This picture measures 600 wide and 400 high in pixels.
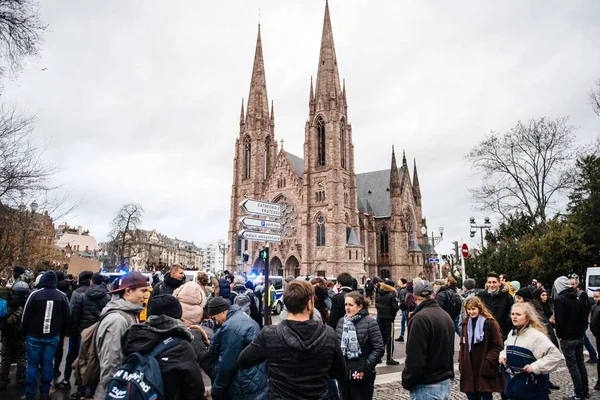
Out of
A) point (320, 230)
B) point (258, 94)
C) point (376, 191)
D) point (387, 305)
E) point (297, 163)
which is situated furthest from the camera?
point (376, 191)

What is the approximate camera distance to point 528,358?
4.03 metres

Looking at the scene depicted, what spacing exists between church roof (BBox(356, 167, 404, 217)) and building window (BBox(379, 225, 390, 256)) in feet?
6.79

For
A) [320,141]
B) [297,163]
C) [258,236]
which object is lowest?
[258,236]

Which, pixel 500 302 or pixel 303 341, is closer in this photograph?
pixel 303 341

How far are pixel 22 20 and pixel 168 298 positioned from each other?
7085 mm

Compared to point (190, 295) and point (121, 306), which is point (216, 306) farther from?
A: point (121, 306)

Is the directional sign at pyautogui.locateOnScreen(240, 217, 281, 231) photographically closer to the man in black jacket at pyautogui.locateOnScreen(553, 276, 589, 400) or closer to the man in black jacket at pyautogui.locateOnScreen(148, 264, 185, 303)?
the man in black jacket at pyautogui.locateOnScreen(148, 264, 185, 303)

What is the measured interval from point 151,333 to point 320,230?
39.4 meters

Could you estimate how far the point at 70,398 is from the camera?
6258 mm

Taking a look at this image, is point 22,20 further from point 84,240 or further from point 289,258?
point 84,240

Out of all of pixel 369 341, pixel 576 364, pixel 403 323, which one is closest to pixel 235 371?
pixel 369 341

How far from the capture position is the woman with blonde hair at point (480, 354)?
440 cm

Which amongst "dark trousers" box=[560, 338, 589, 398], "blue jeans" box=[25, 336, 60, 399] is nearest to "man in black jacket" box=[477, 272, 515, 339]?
"dark trousers" box=[560, 338, 589, 398]

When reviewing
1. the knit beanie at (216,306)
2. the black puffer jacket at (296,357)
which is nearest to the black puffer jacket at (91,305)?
the knit beanie at (216,306)
